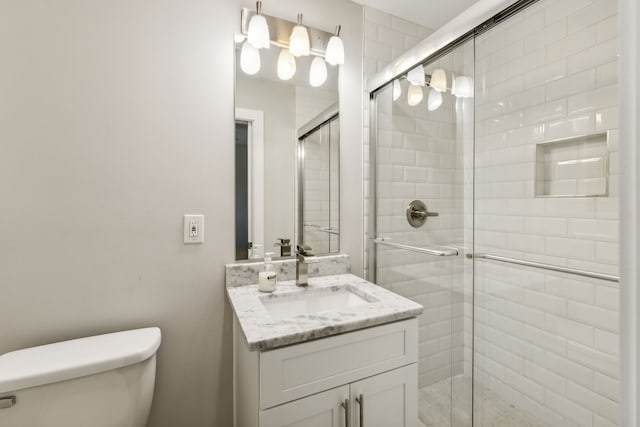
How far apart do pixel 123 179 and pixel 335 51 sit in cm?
115

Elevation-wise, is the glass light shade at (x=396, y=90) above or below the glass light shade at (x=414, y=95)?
above

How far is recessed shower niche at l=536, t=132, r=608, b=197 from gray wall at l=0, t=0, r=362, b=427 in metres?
1.43

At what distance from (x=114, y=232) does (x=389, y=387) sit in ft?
3.89

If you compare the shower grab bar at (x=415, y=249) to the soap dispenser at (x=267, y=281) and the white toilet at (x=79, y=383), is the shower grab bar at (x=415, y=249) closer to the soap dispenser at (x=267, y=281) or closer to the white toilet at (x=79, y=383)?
the soap dispenser at (x=267, y=281)

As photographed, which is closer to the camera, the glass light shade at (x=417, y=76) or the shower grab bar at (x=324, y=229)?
the glass light shade at (x=417, y=76)

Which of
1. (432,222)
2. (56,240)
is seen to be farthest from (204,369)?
(432,222)

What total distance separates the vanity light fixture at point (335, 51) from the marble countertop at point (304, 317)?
114 cm

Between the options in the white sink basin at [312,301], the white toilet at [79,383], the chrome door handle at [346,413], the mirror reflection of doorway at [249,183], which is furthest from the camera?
the mirror reflection of doorway at [249,183]

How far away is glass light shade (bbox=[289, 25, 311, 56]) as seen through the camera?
4.55ft

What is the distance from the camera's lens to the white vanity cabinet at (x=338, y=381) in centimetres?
86

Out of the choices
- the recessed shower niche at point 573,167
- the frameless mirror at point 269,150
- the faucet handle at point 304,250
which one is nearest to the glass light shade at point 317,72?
the frameless mirror at point 269,150

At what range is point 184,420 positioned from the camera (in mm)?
1241

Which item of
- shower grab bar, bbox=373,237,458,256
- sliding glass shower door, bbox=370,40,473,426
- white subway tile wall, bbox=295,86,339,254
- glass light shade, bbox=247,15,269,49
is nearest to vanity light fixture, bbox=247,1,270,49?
glass light shade, bbox=247,15,269,49

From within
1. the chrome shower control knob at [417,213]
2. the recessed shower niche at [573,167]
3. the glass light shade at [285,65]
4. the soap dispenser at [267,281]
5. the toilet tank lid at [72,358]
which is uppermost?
the glass light shade at [285,65]
